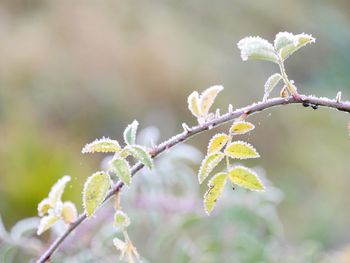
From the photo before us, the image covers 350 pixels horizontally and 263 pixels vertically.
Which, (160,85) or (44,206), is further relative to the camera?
(160,85)

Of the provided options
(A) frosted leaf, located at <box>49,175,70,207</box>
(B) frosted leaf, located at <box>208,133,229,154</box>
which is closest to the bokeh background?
(A) frosted leaf, located at <box>49,175,70,207</box>

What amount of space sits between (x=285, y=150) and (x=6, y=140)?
3.65ft

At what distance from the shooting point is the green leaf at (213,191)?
497mm

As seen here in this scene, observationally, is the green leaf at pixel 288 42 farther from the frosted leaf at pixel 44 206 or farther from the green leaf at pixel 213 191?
the frosted leaf at pixel 44 206

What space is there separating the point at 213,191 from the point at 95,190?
88 millimetres

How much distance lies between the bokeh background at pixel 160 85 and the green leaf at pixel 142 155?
3.34 ft

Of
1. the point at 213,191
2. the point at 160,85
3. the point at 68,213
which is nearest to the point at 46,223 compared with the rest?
the point at 68,213

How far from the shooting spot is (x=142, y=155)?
0.48 m

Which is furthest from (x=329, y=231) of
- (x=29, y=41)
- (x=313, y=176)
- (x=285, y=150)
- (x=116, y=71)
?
(x=29, y=41)

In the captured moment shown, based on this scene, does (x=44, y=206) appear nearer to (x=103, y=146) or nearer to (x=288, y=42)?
(x=103, y=146)

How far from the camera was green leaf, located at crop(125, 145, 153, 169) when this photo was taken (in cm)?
48

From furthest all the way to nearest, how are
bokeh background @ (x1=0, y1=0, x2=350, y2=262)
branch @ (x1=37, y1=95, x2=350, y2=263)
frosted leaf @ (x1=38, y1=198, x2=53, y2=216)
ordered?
bokeh background @ (x1=0, y1=0, x2=350, y2=262) → frosted leaf @ (x1=38, y1=198, x2=53, y2=216) → branch @ (x1=37, y1=95, x2=350, y2=263)

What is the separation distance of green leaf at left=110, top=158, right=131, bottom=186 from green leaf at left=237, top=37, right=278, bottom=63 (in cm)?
12

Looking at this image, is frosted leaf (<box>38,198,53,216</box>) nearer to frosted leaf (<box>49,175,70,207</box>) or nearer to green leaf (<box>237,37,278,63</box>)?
frosted leaf (<box>49,175,70,207</box>)
